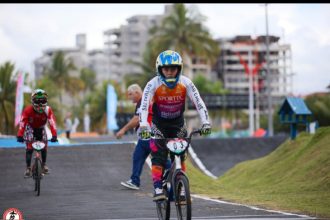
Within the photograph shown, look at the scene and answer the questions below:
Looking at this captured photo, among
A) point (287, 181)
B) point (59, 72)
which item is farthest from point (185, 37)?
point (287, 181)

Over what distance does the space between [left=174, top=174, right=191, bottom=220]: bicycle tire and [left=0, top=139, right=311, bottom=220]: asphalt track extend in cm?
126

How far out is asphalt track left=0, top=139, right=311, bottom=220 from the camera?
11859 millimetres

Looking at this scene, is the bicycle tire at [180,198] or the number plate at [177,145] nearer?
the bicycle tire at [180,198]

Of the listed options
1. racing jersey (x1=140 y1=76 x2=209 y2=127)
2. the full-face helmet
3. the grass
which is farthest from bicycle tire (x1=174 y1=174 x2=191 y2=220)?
the full-face helmet

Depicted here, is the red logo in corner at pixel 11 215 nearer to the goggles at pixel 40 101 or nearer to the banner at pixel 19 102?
the goggles at pixel 40 101

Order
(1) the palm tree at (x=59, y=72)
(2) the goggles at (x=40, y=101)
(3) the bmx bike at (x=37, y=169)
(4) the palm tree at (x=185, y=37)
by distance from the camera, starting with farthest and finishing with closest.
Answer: (1) the palm tree at (x=59, y=72) < (4) the palm tree at (x=185, y=37) < (2) the goggles at (x=40, y=101) < (3) the bmx bike at (x=37, y=169)

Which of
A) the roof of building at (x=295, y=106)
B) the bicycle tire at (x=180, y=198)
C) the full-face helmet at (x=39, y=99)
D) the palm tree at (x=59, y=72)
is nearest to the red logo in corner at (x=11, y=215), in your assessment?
the bicycle tire at (x=180, y=198)

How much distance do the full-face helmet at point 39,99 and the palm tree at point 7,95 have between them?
43.1 m

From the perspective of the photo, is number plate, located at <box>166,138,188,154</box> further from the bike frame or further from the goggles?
the goggles

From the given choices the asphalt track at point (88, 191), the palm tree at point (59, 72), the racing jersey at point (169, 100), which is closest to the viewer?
the racing jersey at point (169, 100)

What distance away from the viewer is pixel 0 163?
21344mm

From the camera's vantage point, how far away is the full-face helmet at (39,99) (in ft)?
53.0

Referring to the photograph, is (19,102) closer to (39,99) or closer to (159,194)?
(39,99)

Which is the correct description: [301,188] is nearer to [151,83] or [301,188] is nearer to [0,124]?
[151,83]
